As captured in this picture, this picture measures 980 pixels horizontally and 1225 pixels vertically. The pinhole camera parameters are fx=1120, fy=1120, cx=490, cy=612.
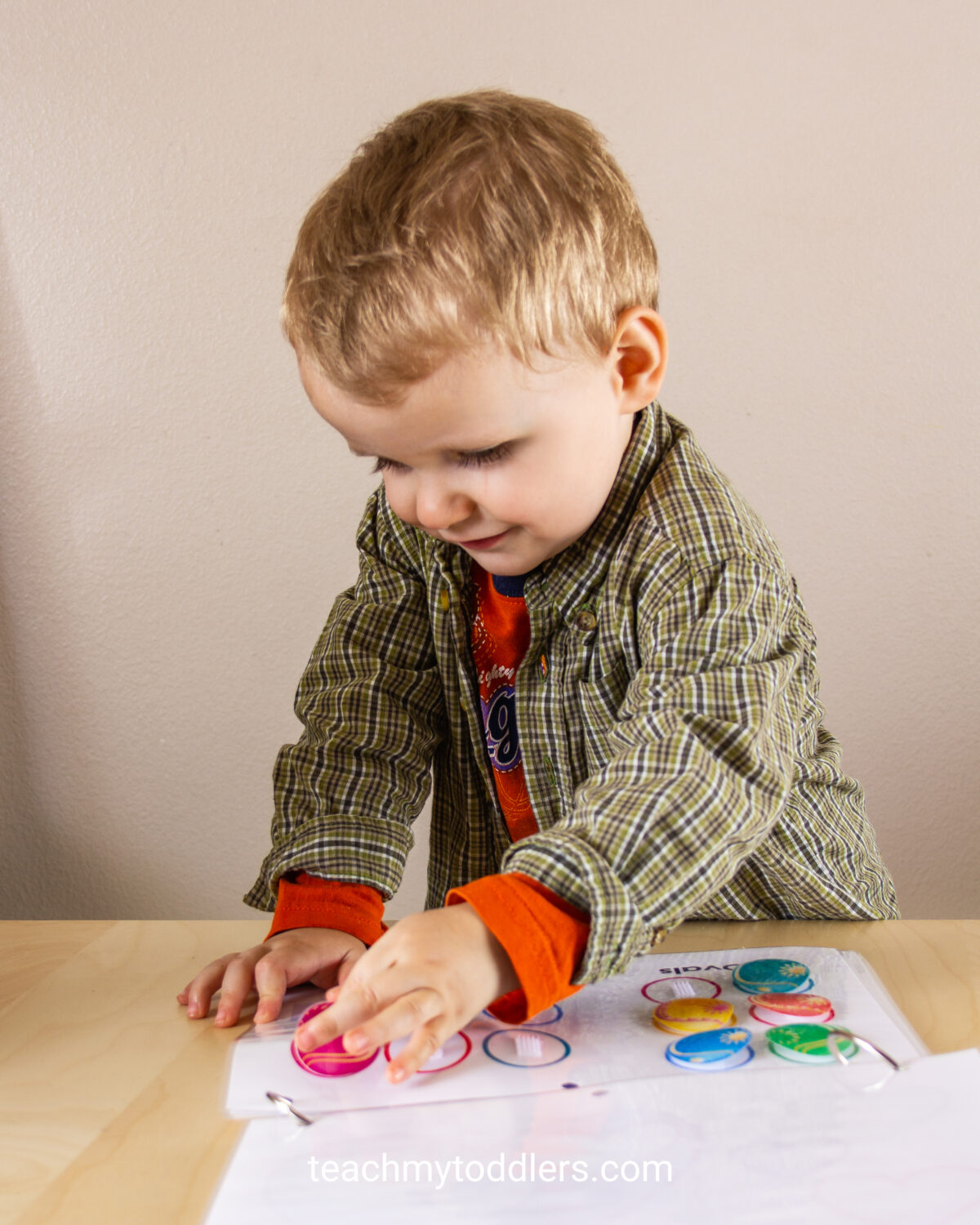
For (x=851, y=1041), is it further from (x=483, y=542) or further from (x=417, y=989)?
(x=483, y=542)

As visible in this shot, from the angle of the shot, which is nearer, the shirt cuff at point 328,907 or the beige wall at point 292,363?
the shirt cuff at point 328,907

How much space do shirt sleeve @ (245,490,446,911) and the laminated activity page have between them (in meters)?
0.12

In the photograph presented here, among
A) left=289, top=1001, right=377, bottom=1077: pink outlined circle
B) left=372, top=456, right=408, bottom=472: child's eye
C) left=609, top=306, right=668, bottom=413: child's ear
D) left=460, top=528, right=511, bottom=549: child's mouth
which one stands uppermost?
left=609, top=306, right=668, bottom=413: child's ear

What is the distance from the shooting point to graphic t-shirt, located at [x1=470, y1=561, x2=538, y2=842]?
688mm

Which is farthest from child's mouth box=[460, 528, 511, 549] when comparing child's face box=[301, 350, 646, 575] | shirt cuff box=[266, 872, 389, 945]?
shirt cuff box=[266, 872, 389, 945]

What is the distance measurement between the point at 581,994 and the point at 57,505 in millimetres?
886

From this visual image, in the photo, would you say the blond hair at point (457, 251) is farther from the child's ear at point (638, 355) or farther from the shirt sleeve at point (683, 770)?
the shirt sleeve at point (683, 770)

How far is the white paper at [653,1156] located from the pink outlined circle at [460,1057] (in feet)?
0.09

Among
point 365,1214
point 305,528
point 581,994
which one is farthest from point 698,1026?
point 305,528

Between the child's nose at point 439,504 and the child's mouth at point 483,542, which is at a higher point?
the child's nose at point 439,504

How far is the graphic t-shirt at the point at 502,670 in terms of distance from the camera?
688mm

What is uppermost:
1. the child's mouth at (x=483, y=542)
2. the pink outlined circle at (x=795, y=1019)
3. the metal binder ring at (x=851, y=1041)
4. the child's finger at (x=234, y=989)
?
the child's mouth at (x=483, y=542)

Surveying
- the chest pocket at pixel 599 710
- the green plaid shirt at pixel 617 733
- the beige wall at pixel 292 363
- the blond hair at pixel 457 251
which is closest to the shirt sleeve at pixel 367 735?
the green plaid shirt at pixel 617 733

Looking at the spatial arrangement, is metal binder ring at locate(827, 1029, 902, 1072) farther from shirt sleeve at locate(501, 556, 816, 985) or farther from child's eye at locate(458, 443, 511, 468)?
child's eye at locate(458, 443, 511, 468)
